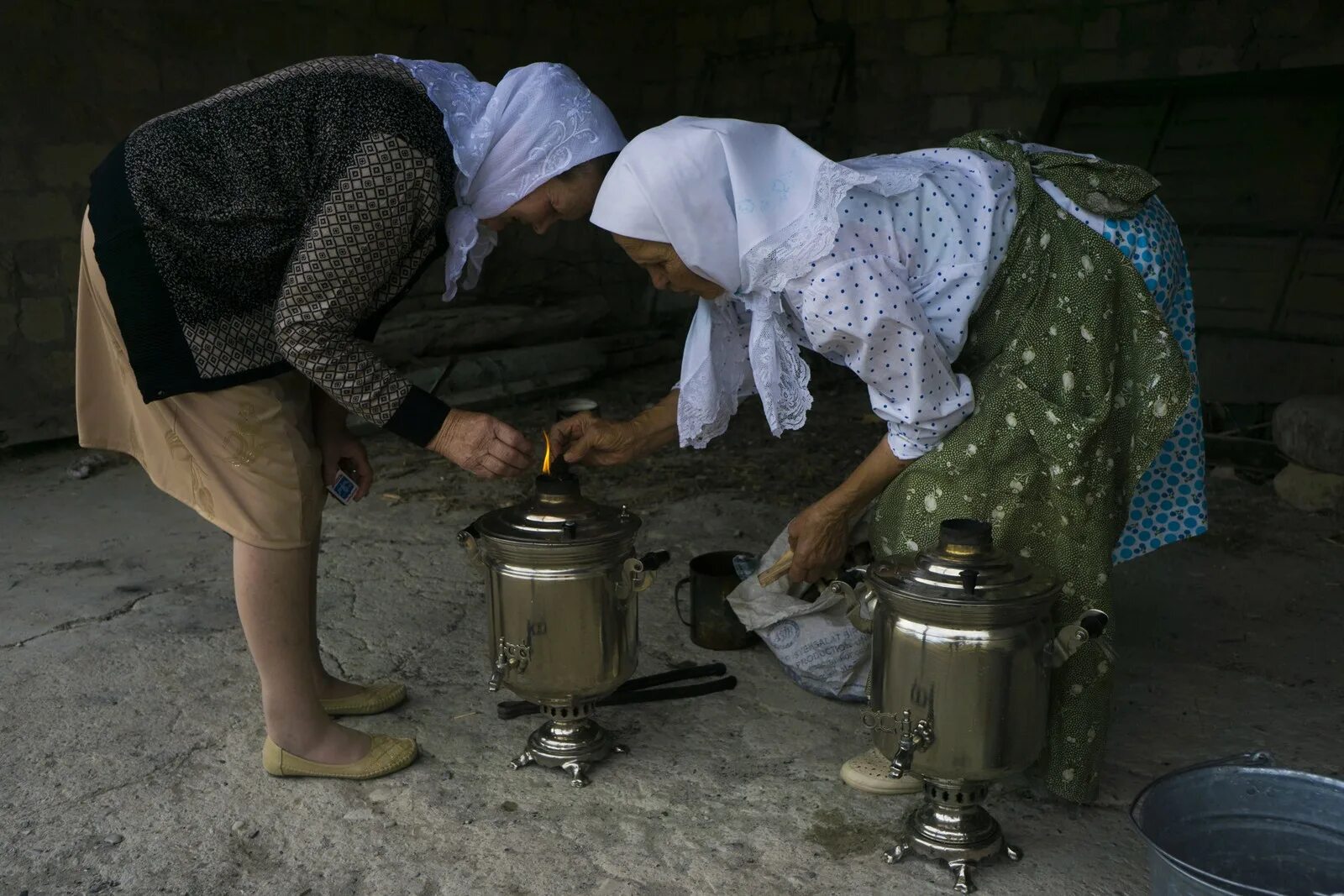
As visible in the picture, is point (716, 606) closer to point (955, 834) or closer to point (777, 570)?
point (777, 570)

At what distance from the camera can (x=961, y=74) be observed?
785 cm

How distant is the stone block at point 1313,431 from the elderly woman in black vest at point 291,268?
12.5 ft

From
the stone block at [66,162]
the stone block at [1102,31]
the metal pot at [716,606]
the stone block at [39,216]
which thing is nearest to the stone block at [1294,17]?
the stone block at [1102,31]

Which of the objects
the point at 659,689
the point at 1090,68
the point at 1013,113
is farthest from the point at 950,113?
the point at 659,689

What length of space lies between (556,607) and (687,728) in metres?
0.64

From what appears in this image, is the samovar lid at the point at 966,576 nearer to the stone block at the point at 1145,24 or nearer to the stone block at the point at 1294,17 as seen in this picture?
the stone block at the point at 1294,17

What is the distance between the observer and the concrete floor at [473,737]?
2.51 m

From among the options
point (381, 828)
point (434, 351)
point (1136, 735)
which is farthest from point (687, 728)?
point (434, 351)

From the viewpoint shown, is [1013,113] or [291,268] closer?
[291,268]

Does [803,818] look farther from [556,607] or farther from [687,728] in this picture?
[556,607]

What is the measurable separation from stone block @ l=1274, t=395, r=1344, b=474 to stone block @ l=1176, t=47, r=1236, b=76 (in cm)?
237

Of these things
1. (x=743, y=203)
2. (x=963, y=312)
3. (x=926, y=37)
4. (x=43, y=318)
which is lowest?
(x=43, y=318)

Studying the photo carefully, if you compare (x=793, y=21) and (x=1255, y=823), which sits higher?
(x=793, y=21)

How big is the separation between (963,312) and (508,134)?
106cm
